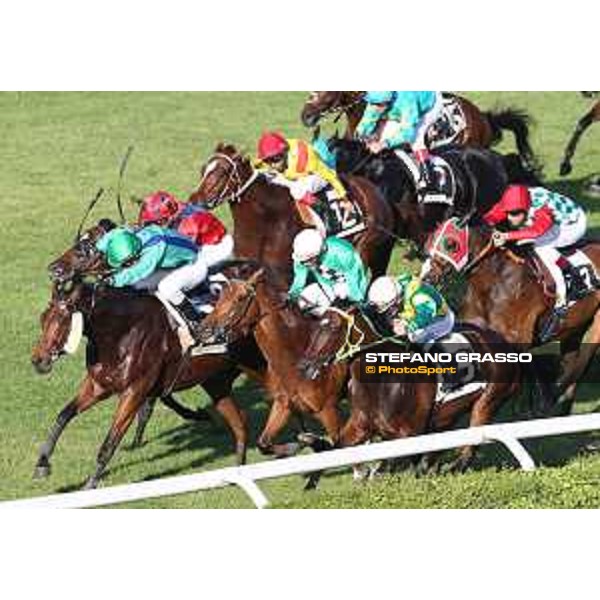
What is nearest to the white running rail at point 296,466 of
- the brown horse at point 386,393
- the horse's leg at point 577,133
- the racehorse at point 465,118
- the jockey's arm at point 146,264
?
the brown horse at point 386,393

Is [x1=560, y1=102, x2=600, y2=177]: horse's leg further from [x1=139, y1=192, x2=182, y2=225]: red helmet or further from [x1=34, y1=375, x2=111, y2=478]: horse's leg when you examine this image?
[x1=34, y1=375, x2=111, y2=478]: horse's leg

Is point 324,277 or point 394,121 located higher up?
point 324,277

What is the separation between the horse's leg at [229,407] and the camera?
41.9ft

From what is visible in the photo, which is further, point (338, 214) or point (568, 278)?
point (338, 214)

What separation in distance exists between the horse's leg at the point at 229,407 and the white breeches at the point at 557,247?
2.05m

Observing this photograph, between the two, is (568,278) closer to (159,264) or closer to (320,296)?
(320,296)

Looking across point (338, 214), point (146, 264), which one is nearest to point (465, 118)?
point (338, 214)

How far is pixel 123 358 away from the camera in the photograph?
40.9ft

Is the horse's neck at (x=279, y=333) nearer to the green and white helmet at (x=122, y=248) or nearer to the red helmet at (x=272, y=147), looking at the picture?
the green and white helmet at (x=122, y=248)

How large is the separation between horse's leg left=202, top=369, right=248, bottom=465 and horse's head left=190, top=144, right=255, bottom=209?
1.53 meters

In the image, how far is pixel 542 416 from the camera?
42.4 feet

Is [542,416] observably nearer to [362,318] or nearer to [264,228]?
[362,318]

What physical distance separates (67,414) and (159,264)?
3.41 ft

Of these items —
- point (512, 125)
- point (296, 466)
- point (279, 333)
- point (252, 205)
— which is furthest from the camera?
point (512, 125)
